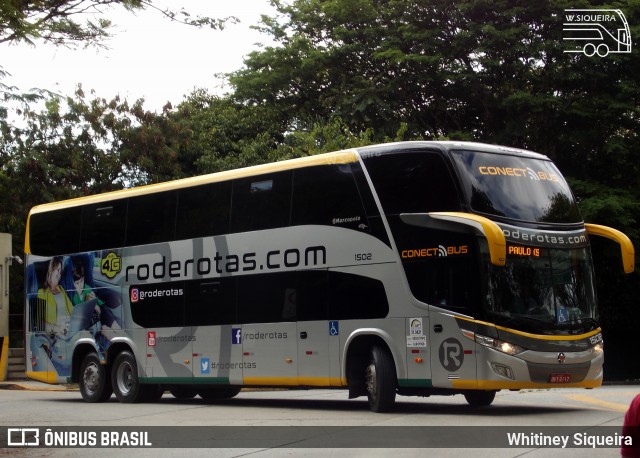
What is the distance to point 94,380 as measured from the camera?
21375 mm

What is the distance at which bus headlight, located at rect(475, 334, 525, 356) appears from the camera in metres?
14.6

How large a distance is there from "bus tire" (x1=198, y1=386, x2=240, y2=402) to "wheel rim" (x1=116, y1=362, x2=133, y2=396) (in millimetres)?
1479

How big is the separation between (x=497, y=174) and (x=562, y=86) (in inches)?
707

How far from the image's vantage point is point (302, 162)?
17.5 m

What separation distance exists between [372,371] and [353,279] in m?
1.53

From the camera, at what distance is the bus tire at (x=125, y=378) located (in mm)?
20375

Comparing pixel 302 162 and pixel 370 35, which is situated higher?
pixel 370 35

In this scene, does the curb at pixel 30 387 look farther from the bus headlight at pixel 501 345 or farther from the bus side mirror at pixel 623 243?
the bus side mirror at pixel 623 243

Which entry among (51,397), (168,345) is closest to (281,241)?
(168,345)

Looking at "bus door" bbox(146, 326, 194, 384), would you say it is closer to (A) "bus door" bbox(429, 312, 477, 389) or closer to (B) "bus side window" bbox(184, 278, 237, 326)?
(B) "bus side window" bbox(184, 278, 237, 326)

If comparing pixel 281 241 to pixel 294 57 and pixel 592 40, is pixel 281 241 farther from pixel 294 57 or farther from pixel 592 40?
pixel 294 57

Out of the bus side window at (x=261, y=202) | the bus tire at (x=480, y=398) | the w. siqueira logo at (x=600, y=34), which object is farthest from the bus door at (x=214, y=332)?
the w. siqueira logo at (x=600, y=34)

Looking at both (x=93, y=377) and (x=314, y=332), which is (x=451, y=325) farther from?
(x=93, y=377)

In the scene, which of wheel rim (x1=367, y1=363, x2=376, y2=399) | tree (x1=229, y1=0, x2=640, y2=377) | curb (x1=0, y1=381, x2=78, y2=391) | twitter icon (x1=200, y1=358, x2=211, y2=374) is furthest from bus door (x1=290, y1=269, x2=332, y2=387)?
tree (x1=229, y1=0, x2=640, y2=377)
